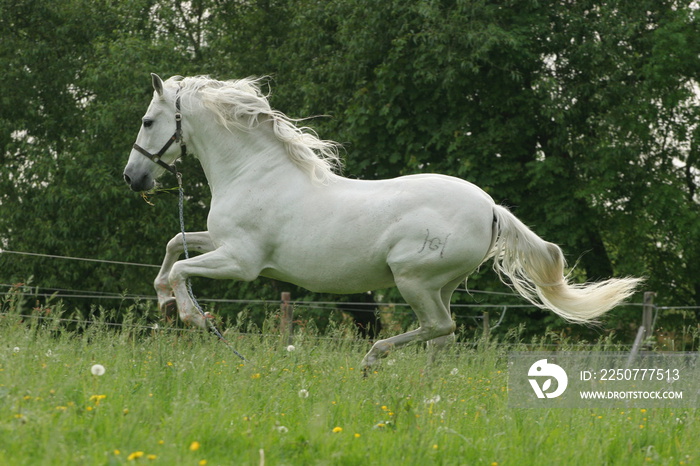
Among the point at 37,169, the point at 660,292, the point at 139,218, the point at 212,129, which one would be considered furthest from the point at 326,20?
the point at 212,129

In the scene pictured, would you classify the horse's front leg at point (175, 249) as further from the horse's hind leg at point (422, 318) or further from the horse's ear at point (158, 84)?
the horse's hind leg at point (422, 318)

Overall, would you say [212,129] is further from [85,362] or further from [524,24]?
[524,24]

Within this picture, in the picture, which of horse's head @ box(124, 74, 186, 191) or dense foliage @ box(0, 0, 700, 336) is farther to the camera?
dense foliage @ box(0, 0, 700, 336)

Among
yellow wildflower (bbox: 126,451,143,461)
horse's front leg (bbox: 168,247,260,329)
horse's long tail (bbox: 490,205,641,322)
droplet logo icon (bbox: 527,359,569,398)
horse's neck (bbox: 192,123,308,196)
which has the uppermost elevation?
horse's neck (bbox: 192,123,308,196)

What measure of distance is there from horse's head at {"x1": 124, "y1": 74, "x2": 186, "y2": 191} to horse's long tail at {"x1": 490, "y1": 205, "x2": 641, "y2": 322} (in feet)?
8.27

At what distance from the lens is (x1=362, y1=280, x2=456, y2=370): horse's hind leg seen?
6082 millimetres

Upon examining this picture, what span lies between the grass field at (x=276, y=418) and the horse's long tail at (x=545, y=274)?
46.3 inches

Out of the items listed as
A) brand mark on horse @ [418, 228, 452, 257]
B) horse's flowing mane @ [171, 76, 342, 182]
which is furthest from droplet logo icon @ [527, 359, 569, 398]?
horse's flowing mane @ [171, 76, 342, 182]

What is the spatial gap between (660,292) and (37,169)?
14450mm

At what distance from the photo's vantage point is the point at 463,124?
1736 cm

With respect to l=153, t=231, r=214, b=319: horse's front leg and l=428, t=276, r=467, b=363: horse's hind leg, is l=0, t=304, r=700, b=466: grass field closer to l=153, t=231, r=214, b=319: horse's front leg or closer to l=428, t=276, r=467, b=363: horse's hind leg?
l=153, t=231, r=214, b=319: horse's front leg

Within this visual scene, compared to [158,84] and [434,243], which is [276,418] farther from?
[158,84]

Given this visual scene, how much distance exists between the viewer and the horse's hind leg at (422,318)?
6082mm

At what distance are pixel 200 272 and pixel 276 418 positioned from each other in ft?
6.77
